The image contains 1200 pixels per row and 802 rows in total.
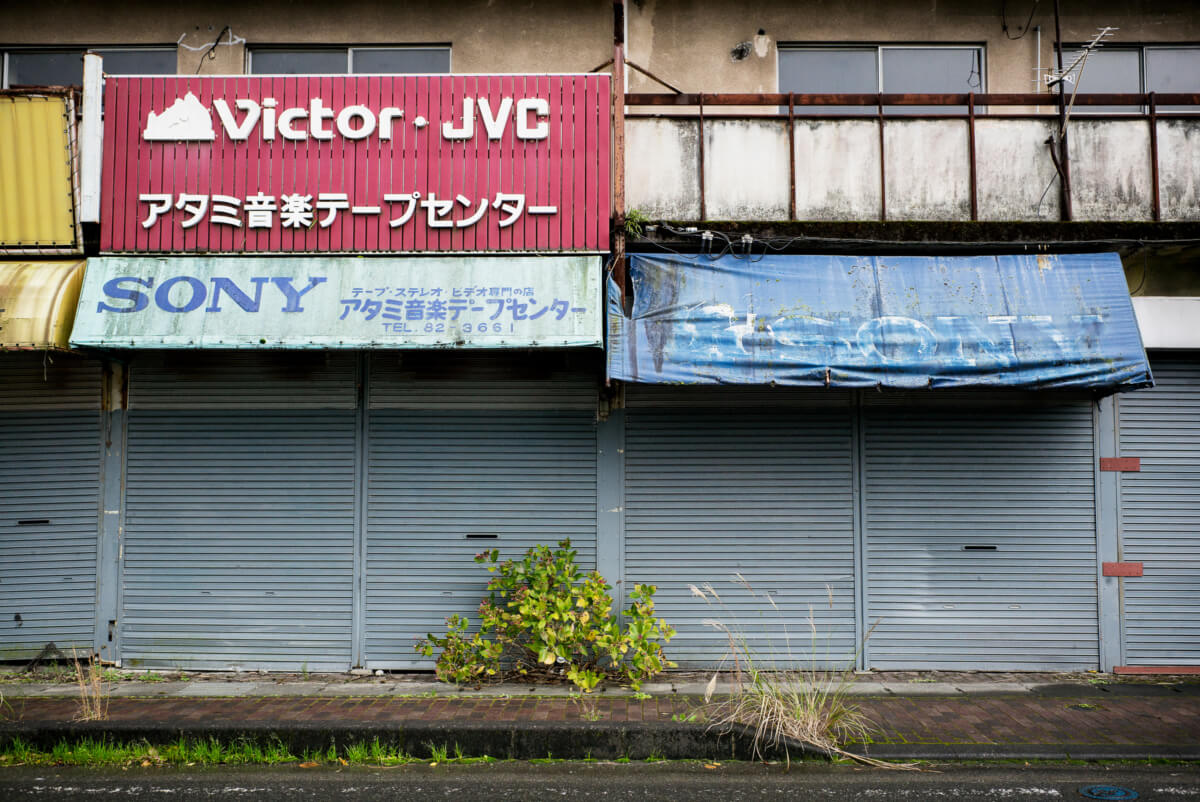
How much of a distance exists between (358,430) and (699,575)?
404 centimetres

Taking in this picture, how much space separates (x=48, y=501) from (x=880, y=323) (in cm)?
914

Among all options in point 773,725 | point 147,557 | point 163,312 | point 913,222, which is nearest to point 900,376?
point 913,222

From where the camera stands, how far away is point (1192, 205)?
919 centimetres

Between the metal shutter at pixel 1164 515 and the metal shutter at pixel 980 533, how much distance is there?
1.43 feet

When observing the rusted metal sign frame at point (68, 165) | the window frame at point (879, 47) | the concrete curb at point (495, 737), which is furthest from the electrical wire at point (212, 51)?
the concrete curb at point (495, 737)

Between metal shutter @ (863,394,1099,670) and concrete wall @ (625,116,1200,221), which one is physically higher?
concrete wall @ (625,116,1200,221)

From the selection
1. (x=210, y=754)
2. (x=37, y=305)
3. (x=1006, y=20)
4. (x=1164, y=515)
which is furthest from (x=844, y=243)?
(x=37, y=305)

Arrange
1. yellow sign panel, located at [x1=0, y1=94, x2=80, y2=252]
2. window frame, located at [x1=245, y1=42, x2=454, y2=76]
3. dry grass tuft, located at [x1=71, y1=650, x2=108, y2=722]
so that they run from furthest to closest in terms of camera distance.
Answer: window frame, located at [x1=245, y1=42, x2=454, y2=76]
yellow sign panel, located at [x1=0, y1=94, x2=80, y2=252]
dry grass tuft, located at [x1=71, y1=650, x2=108, y2=722]

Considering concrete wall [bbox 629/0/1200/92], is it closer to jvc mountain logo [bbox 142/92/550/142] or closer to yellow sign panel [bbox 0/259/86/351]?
jvc mountain logo [bbox 142/92/550/142]

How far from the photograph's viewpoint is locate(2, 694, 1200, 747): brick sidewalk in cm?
708

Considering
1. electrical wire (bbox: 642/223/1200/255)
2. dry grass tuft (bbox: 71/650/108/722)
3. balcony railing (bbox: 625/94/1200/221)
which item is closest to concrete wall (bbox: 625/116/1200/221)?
balcony railing (bbox: 625/94/1200/221)

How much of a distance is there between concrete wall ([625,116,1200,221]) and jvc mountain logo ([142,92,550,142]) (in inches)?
46.8

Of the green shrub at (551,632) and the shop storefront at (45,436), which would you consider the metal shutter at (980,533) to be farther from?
the shop storefront at (45,436)

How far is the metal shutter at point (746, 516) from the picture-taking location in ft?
30.2
